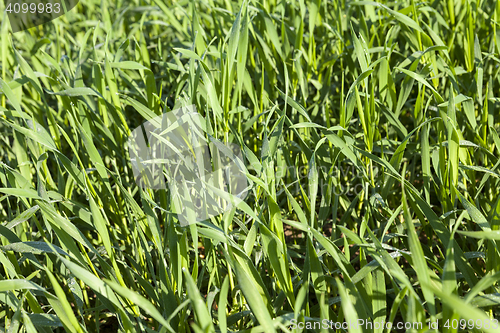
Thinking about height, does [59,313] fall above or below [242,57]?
below

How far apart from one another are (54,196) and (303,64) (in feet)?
3.03

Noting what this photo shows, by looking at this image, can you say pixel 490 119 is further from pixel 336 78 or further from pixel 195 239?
pixel 195 239

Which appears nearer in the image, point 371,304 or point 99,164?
point 371,304

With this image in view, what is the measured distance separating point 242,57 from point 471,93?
67cm

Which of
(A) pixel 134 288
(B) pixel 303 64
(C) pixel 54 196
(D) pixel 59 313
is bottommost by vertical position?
(A) pixel 134 288

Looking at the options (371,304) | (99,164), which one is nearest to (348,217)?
(371,304)

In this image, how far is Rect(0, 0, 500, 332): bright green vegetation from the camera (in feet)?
2.22

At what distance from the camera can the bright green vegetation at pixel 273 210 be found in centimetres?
68

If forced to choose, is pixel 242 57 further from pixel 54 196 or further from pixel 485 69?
pixel 485 69

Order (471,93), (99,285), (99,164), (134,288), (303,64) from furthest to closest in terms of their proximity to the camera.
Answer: (303,64)
(471,93)
(134,288)
(99,164)
(99,285)

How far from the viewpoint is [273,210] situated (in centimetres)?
73

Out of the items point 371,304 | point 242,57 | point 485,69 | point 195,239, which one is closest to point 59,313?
point 195,239

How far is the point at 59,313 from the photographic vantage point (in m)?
0.69

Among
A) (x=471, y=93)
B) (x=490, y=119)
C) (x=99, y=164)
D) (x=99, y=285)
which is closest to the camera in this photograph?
(x=99, y=285)
